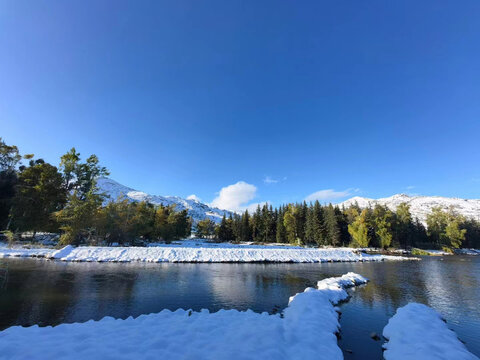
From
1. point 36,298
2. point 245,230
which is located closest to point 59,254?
point 36,298

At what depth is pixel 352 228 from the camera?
6397 centimetres

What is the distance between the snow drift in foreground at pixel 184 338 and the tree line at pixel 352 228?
6186cm

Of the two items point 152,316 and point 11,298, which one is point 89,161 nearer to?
point 11,298

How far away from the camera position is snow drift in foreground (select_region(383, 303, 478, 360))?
709 cm

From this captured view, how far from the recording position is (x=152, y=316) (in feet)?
30.4

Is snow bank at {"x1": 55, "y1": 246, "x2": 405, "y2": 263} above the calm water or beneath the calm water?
above

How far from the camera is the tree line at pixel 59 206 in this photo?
34656 mm

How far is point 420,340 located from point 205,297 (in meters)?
10.9

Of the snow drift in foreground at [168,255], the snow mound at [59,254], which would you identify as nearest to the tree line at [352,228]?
the snow drift in foreground at [168,255]

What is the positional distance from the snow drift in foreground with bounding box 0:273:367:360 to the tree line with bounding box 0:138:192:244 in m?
33.7

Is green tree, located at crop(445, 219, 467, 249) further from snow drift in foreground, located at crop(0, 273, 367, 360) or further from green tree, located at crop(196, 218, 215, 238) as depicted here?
green tree, located at crop(196, 218, 215, 238)

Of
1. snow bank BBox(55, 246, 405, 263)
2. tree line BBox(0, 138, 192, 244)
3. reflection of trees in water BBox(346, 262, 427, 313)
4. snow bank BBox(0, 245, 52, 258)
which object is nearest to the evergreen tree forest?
tree line BBox(0, 138, 192, 244)

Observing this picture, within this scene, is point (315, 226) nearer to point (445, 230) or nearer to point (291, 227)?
point (291, 227)

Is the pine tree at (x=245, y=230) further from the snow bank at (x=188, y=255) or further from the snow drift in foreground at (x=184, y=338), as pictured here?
the snow drift in foreground at (x=184, y=338)
